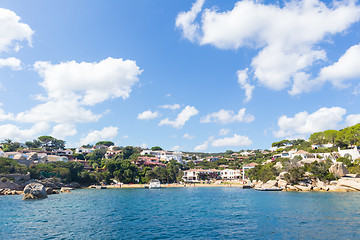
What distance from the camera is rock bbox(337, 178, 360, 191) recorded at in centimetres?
5706

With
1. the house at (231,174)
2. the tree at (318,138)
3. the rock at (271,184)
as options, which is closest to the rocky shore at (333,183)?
the rock at (271,184)

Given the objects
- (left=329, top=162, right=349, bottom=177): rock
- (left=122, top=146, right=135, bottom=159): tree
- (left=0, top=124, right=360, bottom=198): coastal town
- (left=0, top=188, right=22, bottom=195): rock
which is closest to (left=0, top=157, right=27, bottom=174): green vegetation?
(left=0, top=124, right=360, bottom=198): coastal town

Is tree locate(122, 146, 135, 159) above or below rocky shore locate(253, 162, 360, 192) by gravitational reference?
above

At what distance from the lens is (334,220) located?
24.9 meters

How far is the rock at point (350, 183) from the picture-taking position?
57.1m

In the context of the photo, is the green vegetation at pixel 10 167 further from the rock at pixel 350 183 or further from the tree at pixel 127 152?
the rock at pixel 350 183

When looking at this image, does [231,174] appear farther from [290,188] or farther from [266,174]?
[290,188]

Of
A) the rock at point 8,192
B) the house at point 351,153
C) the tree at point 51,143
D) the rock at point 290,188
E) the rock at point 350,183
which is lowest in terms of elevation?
the rock at point 8,192

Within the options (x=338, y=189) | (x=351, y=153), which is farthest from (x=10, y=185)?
(x=351, y=153)

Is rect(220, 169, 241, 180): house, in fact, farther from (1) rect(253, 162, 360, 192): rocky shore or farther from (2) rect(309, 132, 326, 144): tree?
(1) rect(253, 162, 360, 192): rocky shore

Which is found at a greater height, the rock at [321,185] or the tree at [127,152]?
the tree at [127,152]

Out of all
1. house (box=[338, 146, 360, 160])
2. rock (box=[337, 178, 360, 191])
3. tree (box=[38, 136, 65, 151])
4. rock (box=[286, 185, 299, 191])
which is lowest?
rock (box=[286, 185, 299, 191])

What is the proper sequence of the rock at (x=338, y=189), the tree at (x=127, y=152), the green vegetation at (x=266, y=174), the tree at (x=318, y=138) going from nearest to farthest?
1. the rock at (x=338, y=189)
2. the green vegetation at (x=266, y=174)
3. the tree at (x=318, y=138)
4. the tree at (x=127, y=152)

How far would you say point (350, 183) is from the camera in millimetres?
57938
